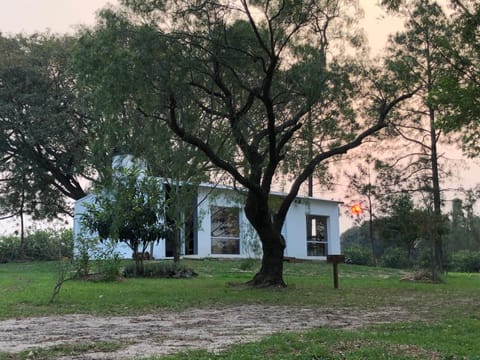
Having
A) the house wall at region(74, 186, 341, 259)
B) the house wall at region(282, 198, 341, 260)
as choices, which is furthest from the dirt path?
the house wall at region(282, 198, 341, 260)

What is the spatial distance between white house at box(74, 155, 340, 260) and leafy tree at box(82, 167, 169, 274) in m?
1.17

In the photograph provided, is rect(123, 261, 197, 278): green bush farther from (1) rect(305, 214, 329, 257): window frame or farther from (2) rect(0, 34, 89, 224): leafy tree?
(1) rect(305, 214, 329, 257): window frame

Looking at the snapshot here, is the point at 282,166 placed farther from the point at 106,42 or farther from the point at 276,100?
the point at 106,42

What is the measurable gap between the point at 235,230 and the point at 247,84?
1348cm

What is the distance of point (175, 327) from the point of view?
7934 millimetres

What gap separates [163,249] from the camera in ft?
82.4

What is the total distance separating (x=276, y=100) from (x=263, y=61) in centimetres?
154

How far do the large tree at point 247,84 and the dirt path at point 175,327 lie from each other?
4.47 meters

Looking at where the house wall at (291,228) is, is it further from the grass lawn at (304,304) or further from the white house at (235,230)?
the grass lawn at (304,304)

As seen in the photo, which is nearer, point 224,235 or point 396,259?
point 224,235

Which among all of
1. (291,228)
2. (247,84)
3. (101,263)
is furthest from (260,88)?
(291,228)

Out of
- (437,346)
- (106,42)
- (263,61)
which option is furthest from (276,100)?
(437,346)

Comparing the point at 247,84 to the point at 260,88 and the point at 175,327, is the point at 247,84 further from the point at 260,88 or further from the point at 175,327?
the point at 175,327

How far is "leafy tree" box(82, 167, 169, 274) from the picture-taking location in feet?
54.8
